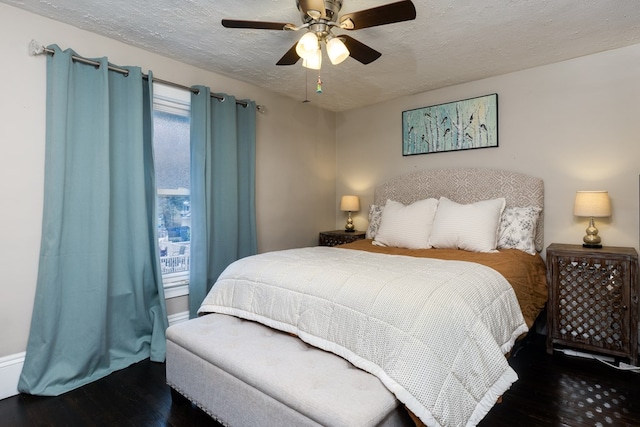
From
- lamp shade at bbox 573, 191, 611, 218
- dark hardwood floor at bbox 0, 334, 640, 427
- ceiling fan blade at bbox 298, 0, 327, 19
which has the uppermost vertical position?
ceiling fan blade at bbox 298, 0, 327, 19

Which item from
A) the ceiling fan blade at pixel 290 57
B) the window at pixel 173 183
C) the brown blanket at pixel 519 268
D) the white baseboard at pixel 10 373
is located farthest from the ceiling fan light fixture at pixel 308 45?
the white baseboard at pixel 10 373

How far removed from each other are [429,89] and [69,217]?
11.0ft

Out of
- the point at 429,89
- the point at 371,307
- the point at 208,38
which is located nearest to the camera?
the point at 371,307

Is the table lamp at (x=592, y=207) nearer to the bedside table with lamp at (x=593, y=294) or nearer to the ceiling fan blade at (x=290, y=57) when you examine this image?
the bedside table with lamp at (x=593, y=294)

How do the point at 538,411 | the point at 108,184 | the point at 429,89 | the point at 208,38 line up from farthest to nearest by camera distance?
1. the point at 429,89
2. the point at 208,38
3. the point at 108,184
4. the point at 538,411

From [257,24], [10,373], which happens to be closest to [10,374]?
[10,373]

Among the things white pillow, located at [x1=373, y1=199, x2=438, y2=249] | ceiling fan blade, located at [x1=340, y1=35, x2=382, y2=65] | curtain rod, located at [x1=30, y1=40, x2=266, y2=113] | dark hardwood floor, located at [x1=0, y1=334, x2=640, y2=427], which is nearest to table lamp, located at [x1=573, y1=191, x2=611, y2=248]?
dark hardwood floor, located at [x1=0, y1=334, x2=640, y2=427]

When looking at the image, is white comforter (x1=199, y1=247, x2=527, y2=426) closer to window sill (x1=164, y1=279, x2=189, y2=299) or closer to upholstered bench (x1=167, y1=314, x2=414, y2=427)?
upholstered bench (x1=167, y1=314, x2=414, y2=427)

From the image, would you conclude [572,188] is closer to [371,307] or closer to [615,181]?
[615,181]

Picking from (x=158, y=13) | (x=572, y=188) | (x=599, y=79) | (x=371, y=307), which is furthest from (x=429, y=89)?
(x=371, y=307)

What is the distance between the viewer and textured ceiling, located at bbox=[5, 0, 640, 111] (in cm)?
209

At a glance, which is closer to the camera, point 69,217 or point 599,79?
point 69,217

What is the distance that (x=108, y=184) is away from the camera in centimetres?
235

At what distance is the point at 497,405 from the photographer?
1888 mm
